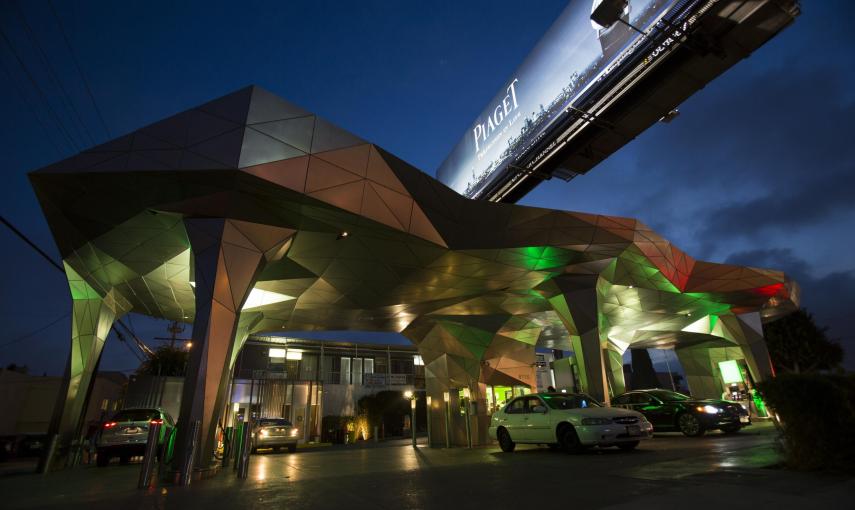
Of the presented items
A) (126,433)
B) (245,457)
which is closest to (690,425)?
(245,457)

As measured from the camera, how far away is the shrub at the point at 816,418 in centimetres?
498

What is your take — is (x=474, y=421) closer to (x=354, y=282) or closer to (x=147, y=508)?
(x=354, y=282)

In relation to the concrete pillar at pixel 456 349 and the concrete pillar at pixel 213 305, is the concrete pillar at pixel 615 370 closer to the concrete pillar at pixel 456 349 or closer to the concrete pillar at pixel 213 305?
the concrete pillar at pixel 456 349

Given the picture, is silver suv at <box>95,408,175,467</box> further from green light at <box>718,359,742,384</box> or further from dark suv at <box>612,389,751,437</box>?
green light at <box>718,359,742,384</box>

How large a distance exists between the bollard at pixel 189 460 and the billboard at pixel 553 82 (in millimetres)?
18437

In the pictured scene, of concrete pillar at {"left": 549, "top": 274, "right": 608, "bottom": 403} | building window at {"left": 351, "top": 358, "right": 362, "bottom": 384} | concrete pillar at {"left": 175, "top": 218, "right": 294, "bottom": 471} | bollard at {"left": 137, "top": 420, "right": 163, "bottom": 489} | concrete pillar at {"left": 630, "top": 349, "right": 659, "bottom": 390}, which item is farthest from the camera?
concrete pillar at {"left": 630, "top": 349, "right": 659, "bottom": 390}

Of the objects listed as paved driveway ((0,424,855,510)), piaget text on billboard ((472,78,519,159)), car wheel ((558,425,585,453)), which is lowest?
paved driveway ((0,424,855,510))

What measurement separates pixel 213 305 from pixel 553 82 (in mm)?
18900

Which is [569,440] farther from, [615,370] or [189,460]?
[615,370]

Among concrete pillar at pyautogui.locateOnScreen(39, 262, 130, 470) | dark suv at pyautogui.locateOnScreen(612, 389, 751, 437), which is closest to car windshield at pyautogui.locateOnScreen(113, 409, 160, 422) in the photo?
concrete pillar at pyautogui.locateOnScreen(39, 262, 130, 470)

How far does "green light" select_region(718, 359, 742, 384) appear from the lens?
3356 centimetres

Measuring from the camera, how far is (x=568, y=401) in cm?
1055

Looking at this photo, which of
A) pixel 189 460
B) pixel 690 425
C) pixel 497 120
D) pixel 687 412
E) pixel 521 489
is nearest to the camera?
pixel 521 489

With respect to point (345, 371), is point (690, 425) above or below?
below
